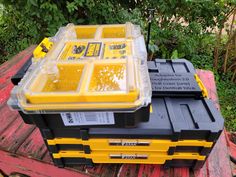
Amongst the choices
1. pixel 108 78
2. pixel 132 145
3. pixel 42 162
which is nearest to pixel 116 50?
pixel 108 78

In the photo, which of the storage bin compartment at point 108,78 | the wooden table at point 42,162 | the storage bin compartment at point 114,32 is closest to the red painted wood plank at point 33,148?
the wooden table at point 42,162

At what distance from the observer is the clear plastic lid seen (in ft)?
2.33

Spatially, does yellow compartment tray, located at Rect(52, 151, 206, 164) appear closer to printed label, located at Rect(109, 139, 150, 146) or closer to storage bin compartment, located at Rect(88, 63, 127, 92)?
printed label, located at Rect(109, 139, 150, 146)

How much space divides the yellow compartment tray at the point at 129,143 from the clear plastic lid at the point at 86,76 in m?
0.23

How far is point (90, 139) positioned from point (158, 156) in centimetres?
32

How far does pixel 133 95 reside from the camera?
A: 705mm

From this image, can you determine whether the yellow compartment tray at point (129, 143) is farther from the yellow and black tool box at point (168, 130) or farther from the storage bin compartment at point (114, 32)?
the storage bin compartment at point (114, 32)

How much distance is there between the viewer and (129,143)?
90cm

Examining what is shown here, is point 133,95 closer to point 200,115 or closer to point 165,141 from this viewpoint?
point 165,141

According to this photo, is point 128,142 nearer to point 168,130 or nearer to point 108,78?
point 168,130

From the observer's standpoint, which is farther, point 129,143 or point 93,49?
point 93,49

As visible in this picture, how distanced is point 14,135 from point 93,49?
715 millimetres

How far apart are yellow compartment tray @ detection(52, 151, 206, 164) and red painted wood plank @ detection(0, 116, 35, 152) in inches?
13.4

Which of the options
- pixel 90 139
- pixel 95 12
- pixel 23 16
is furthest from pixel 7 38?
pixel 90 139
